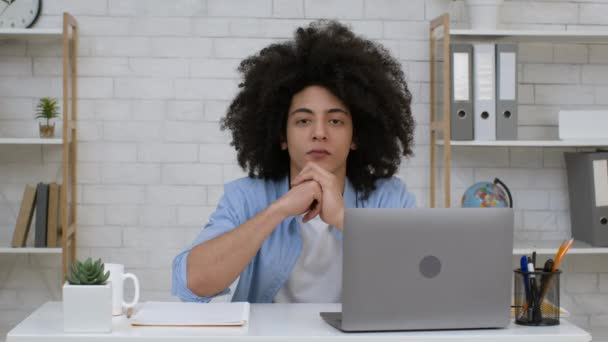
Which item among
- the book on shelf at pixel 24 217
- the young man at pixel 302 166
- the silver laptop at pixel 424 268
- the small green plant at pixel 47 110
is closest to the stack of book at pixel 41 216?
the book on shelf at pixel 24 217

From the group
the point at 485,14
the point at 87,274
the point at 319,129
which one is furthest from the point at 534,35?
the point at 87,274

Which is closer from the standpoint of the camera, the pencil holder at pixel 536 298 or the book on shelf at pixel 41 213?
the pencil holder at pixel 536 298

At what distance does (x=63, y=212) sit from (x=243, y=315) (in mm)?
1749

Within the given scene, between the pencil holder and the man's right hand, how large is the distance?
20.5 inches

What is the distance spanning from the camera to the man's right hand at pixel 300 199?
6.30ft

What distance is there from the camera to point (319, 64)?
2.17 metres

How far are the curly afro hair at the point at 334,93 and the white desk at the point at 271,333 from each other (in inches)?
28.9

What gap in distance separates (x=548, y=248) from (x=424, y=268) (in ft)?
6.18

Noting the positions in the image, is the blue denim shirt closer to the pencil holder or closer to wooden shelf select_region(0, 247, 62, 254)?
the pencil holder

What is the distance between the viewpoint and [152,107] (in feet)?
11.0

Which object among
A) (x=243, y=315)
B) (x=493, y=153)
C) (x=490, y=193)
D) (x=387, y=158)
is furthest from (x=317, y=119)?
(x=493, y=153)

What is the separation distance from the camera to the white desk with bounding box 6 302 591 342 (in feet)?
4.71

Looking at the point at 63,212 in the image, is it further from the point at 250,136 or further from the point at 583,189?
the point at 583,189

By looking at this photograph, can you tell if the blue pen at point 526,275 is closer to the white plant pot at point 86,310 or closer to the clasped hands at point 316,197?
the clasped hands at point 316,197
